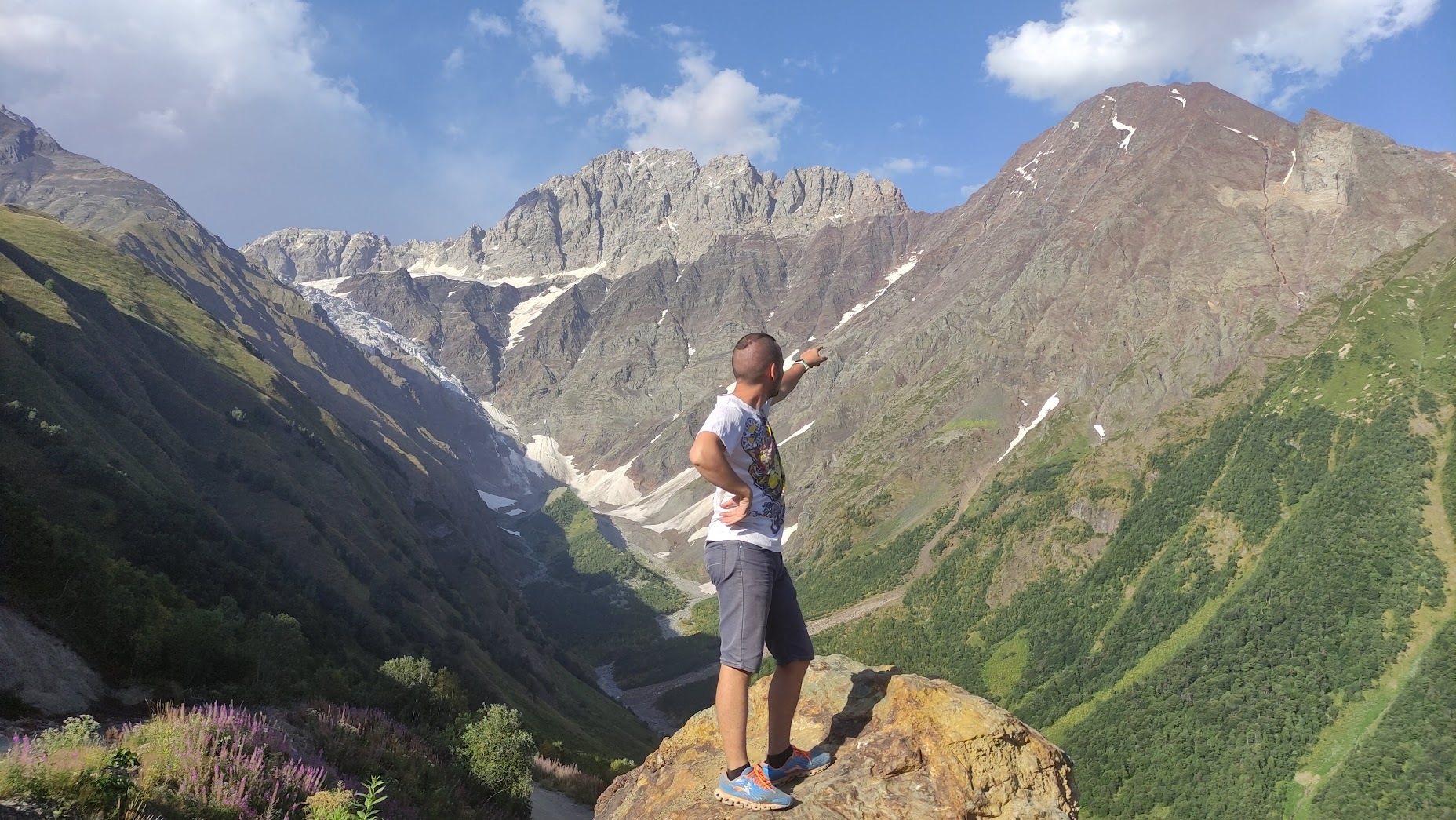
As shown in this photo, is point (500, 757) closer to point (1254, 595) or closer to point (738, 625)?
point (738, 625)

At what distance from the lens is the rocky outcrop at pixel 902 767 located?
822 cm

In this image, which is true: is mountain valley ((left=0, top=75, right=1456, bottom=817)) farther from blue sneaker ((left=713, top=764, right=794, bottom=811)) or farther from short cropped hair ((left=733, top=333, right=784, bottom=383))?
short cropped hair ((left=733, top=333, right=784, bottom=383))

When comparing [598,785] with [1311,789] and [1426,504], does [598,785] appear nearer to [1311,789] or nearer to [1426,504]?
[1311,789]

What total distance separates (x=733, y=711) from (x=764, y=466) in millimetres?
2577

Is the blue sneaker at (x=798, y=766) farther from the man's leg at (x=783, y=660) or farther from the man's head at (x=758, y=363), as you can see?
the man's head at (x=758, y=363)

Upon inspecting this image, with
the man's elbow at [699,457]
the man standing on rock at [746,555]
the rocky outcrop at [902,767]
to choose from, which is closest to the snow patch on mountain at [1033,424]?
the rocky outcrop at [902,767]

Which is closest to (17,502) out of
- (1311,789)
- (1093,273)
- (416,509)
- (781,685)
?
(781,685)

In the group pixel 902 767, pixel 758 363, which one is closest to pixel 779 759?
pixel 902 767

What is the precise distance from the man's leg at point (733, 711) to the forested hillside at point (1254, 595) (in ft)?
235

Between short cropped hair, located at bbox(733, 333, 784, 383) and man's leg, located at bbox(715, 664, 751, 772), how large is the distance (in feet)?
10.1

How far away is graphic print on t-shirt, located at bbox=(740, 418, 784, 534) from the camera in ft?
26.1

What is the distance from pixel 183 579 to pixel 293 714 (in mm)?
31160

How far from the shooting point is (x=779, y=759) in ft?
28.1

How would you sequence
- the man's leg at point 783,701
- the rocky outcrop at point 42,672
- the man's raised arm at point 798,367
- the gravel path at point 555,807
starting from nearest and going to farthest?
1. the man's leg at point 783,701
2. the man's raised arm at point 798,367
3. the rocky outcrop at point 42,672
4. the gravel path at point 555,807
